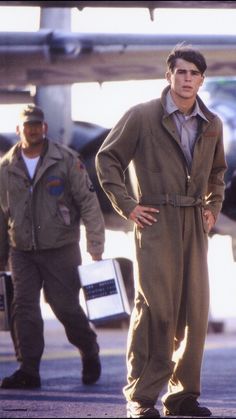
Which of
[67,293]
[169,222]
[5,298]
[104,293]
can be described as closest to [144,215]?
[169,222]

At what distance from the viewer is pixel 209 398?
8.43 metres

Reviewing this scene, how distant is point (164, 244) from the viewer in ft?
22.2

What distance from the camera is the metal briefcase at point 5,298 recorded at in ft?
33.0

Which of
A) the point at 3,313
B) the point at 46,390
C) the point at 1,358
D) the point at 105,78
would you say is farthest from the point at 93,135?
the point at 46,390

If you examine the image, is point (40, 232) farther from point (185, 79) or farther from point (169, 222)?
point (185, 79)

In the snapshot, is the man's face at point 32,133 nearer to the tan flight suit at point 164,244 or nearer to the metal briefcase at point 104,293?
the metal briefcase at point 104,293

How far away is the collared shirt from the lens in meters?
6.86

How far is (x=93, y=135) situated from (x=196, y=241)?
27.3 ft

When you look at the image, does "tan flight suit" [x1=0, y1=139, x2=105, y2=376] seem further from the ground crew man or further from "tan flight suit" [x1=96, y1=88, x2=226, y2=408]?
"tan flight suit" [x1=96, y1=88, x2=226, y2=408]

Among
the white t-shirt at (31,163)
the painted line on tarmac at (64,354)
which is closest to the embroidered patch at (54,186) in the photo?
the white t-shirt at (31,163)

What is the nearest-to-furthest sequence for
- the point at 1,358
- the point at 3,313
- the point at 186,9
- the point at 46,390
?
1. the point at 186,9
2. the point at 46,390
3. the point at 3,313
4. the point at 1,358

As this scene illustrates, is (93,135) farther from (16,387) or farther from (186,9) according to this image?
(186,9)

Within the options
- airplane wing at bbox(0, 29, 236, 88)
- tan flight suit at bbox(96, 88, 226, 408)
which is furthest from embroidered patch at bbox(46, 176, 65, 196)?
airplane wing at bbox(0, 29, 236, 88)

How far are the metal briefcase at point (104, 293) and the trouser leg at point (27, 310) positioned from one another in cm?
51
